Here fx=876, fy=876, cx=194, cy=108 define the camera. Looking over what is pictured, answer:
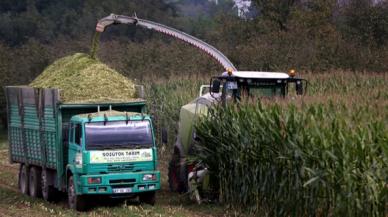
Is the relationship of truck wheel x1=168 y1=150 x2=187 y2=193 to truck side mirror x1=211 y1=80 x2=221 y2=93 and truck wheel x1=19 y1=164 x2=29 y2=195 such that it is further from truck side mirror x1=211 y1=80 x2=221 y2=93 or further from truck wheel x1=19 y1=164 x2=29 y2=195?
truck wheel x1=19 y1=164 x2=29 y2=195

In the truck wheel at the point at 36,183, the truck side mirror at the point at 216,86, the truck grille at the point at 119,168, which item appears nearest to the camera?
the truck grille at the point at 119,168

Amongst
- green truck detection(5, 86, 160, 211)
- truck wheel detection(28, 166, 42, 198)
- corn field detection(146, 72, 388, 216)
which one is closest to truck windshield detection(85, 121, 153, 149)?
green truck detection(5, 86, 160, 211)

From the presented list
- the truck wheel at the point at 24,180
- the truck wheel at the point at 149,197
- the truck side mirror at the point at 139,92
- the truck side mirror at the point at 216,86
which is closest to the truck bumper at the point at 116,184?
the truck wheel at the point at 149,197

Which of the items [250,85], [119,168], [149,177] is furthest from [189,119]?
[119,168]

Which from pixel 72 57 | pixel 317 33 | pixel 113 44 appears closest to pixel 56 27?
pixel 113 44

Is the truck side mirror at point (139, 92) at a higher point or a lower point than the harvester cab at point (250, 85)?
lower

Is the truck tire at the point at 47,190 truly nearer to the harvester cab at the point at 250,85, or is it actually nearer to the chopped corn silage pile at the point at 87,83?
the chopped corn silage pile at the point at 87,83

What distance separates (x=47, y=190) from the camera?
20656mm

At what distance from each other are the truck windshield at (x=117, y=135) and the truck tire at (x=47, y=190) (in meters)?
2.75

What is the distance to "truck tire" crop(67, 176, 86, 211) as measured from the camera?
18.4 metres

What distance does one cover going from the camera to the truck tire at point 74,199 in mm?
18375

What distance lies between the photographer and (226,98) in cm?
1925

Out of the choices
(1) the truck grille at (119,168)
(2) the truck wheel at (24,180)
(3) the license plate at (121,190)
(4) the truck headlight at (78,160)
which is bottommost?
(2) the truck wheel at (24,180)

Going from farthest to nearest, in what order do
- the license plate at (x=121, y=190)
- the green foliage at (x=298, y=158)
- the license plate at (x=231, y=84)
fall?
the license plate at (x=231, y=84), the license plate at (x=121, y=190), the green foliage at (x=298, y=158)
